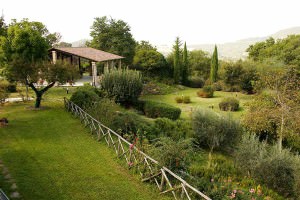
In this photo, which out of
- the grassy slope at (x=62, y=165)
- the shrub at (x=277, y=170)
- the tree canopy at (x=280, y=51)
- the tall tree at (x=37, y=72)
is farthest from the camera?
the tree canopy at (x=280, y=51)

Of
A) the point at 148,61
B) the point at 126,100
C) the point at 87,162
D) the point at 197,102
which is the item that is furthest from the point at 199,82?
the point at 87,162

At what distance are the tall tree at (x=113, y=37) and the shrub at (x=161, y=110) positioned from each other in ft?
77.2

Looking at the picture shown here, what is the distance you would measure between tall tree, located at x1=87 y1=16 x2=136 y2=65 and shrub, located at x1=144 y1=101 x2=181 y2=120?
2353 cm

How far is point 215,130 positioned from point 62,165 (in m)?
7.94

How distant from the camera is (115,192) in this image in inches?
314

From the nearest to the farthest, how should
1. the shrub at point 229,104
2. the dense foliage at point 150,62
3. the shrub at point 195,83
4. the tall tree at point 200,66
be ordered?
the shrub at point 229,104, the dense foliage at point 150,62, the shrub at point 195,83, the tall tree at point 200,66

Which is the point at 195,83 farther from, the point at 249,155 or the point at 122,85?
the point at 249,155

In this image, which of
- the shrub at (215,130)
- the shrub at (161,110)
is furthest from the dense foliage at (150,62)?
the shrub at (215,130)

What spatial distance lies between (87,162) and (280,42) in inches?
1612

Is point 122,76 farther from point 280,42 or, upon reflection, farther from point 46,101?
point 280,42

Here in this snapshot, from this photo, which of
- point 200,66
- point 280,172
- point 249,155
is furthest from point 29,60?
point 200,66

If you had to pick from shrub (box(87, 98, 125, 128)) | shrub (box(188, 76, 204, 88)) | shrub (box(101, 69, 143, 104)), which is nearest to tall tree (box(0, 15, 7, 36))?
shrub (box(101, 69, 143, 104))

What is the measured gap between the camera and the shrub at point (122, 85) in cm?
2081

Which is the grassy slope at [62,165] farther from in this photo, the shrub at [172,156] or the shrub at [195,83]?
the shrub at [195,83]
